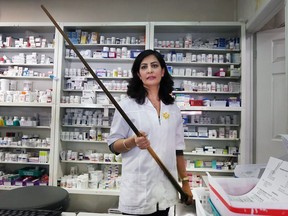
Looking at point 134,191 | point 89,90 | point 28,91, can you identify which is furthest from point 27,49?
point 134,191

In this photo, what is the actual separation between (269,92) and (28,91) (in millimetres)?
2976

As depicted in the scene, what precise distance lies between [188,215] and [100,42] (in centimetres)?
227

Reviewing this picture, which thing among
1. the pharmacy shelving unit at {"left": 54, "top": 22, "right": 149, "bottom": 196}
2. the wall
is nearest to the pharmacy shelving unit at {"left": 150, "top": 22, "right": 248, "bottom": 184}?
the wall

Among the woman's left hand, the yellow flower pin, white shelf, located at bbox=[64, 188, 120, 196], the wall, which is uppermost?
the wall

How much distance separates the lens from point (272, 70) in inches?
93.6

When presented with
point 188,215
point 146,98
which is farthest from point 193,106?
point 146,98

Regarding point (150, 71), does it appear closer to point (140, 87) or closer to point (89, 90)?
point (140, 87)

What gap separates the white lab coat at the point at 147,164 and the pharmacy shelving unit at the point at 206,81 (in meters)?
1.38

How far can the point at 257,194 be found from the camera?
0.62 meters

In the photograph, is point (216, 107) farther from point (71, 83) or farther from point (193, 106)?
point (71, 83)

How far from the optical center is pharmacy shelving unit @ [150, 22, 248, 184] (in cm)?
256

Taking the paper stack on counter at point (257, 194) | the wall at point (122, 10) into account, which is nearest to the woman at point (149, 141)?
the paper stack on counter at point (257, 194)

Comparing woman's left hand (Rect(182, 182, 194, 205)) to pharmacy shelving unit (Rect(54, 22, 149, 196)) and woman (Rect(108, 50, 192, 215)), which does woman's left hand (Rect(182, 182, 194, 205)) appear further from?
pharmacy shelving unit (Rect(54, 22, 149, 196))

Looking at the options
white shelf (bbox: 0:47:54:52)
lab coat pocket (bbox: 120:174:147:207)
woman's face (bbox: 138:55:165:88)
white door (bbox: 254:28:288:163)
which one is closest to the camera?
lab coat pocket (bbox: 120:174:147:207)
